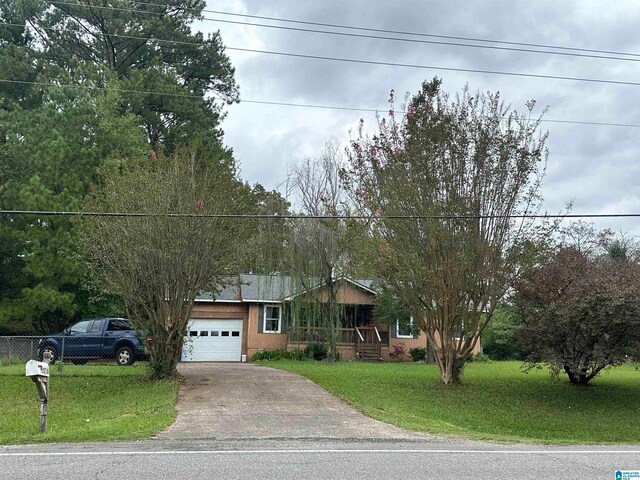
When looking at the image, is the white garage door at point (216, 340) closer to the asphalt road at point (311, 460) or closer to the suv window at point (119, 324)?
the suv window at point (119, 324)

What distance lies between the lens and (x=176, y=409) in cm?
1345

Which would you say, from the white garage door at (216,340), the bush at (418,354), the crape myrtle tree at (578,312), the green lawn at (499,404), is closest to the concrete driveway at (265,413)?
the green lawn at (499,404)

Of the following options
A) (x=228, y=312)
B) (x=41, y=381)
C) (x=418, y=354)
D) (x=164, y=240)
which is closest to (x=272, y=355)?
(x=228, y=312)

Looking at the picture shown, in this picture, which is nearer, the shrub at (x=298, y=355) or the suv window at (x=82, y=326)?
the suv window at (x=82, y=326)

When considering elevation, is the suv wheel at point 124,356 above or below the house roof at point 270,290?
below

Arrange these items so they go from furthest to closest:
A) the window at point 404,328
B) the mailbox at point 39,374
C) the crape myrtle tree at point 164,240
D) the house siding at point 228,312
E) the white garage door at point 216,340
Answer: the window at point 404,328 → the house siding at point 228,312 → the white garage door at point 216,340 → the crape myrtle tree at point 164,240 → the mailbox at point 39,374

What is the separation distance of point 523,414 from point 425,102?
9265 millimetres

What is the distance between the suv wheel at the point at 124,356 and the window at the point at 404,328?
1524 cm

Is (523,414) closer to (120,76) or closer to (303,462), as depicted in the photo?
(303,462)

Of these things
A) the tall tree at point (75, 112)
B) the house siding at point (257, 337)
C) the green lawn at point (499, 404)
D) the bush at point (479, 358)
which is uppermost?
the tall tree at point (75, 112)

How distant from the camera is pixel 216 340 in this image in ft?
105

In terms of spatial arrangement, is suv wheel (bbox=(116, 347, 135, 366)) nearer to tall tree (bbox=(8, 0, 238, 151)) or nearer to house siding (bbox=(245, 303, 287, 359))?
house siding (bbox=(245, 303, 287, 359))

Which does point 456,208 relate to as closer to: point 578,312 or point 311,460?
point 578,312

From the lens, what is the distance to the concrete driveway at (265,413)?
424 inches
